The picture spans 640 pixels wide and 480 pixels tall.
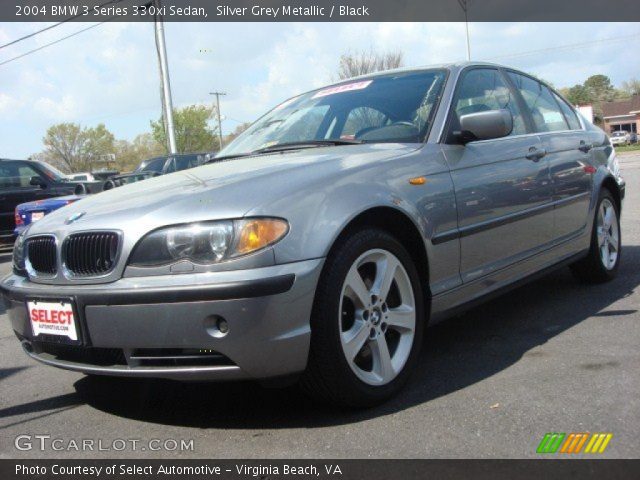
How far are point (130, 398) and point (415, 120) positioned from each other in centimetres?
211

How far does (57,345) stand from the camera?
2887 millimetres

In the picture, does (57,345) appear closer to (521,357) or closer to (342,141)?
(342,141)

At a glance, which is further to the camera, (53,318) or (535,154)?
(535,154)

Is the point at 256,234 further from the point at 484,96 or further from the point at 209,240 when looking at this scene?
the point at 484,96

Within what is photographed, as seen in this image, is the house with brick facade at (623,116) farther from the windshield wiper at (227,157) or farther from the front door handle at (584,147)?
the windshield wiper at (227,157)

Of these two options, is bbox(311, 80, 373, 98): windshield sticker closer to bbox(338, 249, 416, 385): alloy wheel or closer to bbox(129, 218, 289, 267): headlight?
bbox(338, 249, 416, 385): alloy wheel

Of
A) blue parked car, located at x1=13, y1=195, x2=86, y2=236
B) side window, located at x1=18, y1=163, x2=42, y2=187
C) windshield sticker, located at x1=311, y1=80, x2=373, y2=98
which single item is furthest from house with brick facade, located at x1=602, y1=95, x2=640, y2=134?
windshield sticker, located at x1=311, y1=80, x2=373, y2=98

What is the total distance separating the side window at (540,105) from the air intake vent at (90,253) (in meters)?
3.02

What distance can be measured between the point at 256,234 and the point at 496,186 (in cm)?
172

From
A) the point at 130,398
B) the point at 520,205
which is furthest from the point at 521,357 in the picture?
the point at 130,398

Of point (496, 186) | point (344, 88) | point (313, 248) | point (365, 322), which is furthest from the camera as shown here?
point (344, 88)

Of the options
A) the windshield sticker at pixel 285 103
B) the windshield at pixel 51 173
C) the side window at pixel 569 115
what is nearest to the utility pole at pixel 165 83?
the windshield at pixel 51 173

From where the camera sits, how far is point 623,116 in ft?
263

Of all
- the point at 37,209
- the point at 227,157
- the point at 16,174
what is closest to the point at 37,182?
the point at 16,174
